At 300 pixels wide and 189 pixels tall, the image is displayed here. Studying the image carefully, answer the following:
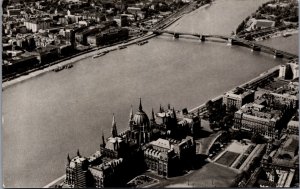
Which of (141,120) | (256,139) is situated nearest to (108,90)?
(141,120)

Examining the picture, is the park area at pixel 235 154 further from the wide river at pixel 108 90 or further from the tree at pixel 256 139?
the wide river at pixel 108 90

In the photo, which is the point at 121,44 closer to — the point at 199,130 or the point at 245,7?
the point at 245,7

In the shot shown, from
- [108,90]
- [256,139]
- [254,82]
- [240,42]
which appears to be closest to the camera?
[256,139]

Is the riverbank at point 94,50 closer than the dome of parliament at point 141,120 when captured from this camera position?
No

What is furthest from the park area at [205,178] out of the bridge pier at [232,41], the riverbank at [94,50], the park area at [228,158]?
the bridge pier at [232,41]

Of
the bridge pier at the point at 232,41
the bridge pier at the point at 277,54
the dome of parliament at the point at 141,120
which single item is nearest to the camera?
the dome of parliament at the point at 141,120

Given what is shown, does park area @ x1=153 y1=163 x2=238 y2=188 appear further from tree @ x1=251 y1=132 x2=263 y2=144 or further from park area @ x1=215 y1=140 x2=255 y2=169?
tree @ x1=251 y1=132 x2=263 y2=144

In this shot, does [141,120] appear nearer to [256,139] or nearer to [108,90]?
[256,139]

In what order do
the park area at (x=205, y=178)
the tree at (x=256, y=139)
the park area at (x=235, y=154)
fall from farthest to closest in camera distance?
the tree at (x=256, y=139) < the park area at (x=235, y=154) < the park area at (x=205, y=178)

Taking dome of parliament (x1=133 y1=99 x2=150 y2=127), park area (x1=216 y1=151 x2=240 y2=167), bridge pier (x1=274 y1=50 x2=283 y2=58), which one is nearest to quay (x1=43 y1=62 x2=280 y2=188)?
park area (x1=216 y1=151 x2=240 y2=167)
